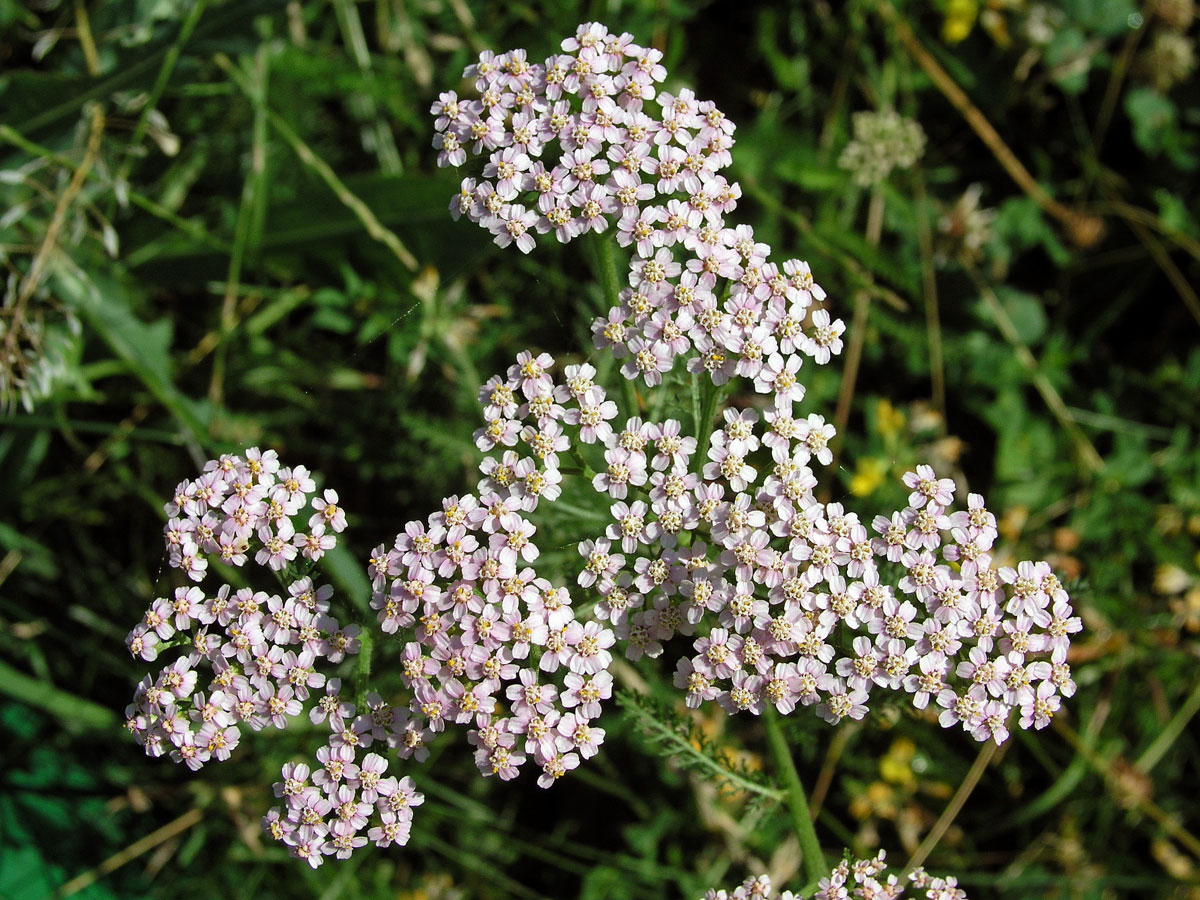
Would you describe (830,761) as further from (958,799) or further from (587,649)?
(587,649)

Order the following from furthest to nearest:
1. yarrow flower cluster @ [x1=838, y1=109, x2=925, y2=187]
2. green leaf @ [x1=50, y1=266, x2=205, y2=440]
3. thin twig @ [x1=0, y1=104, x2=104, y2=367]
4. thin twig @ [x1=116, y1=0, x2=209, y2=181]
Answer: yarrow flower cluster @ [x1=838, y1=109, x2=925, y2=187] < green leaf @ [x1=50, y1=266, x2=205, y2=440] < thin twig @ [x1=116, y1=0, x2=209, y2=181] < thin twig @ [x1=0, y1=104, x2=104, y2=367]

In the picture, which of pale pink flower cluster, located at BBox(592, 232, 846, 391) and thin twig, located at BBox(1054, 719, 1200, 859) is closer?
pale pink flower cluster, located at BBox(592, 232, 846, 391)

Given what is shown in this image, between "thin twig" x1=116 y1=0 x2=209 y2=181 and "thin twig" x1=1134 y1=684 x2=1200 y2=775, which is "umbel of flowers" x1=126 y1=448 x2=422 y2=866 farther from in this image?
"thin twig" x1=1134 y1=684 x2=1200 y2=775

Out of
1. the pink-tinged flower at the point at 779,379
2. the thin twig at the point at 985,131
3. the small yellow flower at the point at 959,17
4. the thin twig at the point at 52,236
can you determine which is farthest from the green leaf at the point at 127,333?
the small yellow flower at the point at 959,17

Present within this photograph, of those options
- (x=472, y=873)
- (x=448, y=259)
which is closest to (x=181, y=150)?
(x=448, y=259)

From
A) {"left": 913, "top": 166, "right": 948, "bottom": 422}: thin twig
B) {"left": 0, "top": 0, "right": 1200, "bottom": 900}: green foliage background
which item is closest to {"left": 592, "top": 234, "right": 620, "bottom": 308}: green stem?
{"left": 0, "top": 0, "right": 1200, "bottom": 900}: green foliage background

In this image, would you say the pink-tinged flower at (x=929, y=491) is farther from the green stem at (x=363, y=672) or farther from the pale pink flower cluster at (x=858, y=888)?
the green stem at (x=363, y=672)
